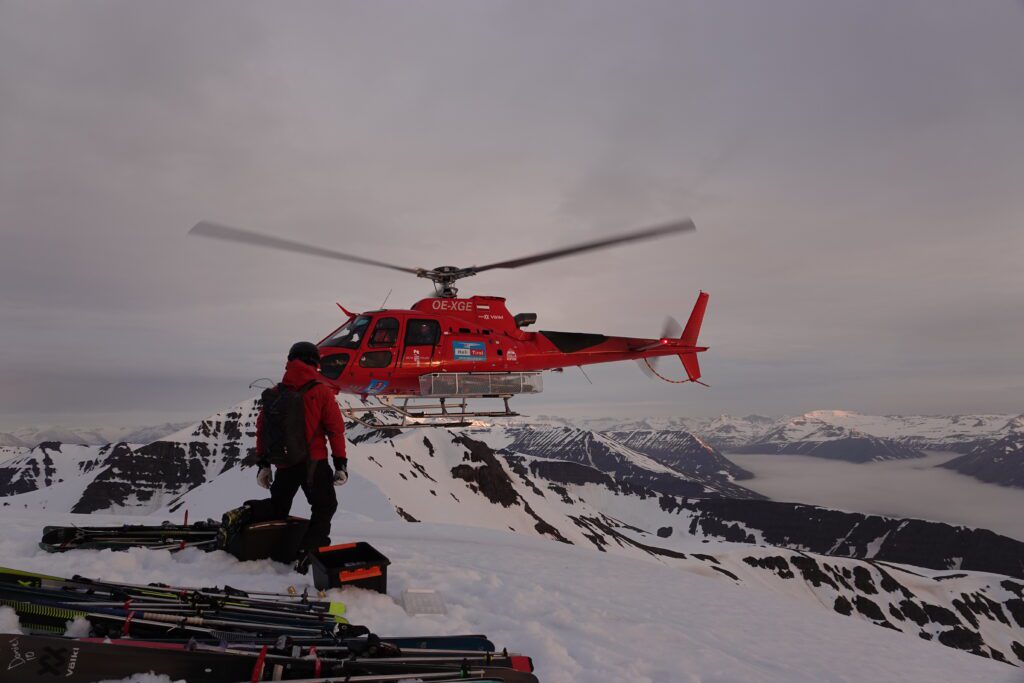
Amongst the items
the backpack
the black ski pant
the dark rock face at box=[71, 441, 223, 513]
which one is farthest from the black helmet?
the dark rock face at box=[71, 441, 223, 513]

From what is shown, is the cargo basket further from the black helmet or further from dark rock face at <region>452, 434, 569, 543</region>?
dark rock face at <region>452, 434, 569, 543</region>

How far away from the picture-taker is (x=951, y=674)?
309 inches

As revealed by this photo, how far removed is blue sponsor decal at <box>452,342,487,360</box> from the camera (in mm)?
16156

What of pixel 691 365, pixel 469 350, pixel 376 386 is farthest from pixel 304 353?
pixel 691 365

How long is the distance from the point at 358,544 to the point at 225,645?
3.16 meters

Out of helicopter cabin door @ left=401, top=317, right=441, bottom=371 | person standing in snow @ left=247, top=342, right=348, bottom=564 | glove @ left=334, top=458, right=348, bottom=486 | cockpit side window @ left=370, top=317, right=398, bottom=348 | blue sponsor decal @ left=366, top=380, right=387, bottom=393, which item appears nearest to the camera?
glove @ left=334, top=458, right=348, bottom=486

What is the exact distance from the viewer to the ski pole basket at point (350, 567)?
21.5 feet

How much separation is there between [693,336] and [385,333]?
38.6ft

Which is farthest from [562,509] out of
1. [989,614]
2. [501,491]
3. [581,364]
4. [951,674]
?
[951,674]

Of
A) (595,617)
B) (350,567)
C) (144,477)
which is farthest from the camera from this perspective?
(144,477)

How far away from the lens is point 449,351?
1605 cm

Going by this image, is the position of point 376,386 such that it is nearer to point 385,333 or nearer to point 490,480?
point 385,333

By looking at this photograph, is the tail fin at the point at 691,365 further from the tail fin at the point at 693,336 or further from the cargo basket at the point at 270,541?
the cargo basket at the point at 270,541

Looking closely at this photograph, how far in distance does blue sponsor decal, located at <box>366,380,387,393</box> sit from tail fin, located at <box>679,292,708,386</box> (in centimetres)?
1107
